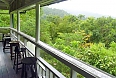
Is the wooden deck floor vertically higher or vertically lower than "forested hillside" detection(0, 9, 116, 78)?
lower

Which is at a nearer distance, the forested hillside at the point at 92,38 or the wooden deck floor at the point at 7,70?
the forested hillside at the point at 92,38

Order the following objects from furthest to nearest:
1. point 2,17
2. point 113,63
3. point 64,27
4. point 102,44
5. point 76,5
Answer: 1. point 2,17
2. point 64,27
3. point 76,5
4. point 102,44
5. point 113,63

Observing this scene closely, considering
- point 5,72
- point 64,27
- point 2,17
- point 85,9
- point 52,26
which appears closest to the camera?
point 85,9

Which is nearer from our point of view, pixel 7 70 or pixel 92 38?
pixel 92 38

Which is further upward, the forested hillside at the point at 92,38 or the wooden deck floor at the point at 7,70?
the forested hillside at the point at 92,38

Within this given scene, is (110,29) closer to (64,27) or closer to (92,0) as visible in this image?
(92,0)

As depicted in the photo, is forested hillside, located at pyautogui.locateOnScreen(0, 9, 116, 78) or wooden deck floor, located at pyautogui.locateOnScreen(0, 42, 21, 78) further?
wooden deck floor, located at pyautogui.locateOnScreen(0, 42, 21, 78)

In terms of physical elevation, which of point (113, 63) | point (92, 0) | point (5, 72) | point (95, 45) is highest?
point (92, 0)

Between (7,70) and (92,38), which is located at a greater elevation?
(92,38)

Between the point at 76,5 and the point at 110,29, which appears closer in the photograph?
the point at 110,29

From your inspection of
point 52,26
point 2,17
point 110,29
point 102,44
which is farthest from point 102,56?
point 2,17

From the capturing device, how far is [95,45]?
166 centimetres

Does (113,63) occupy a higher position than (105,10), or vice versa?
(105,10)

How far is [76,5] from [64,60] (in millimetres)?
802
